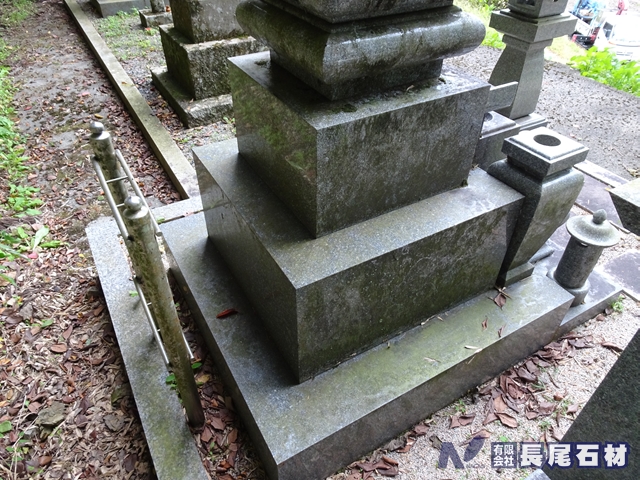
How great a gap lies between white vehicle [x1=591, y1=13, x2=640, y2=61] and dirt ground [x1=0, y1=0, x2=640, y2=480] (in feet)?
19.3

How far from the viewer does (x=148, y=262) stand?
6.26 ft

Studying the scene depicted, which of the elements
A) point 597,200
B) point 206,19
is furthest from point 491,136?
point 206,19

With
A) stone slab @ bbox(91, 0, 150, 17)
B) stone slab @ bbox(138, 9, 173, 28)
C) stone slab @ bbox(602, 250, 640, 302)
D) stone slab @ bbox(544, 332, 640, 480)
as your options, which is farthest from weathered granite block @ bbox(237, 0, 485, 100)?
stone slab @ bbox(91, 0, 150, 17)

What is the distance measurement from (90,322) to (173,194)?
1.79 metres

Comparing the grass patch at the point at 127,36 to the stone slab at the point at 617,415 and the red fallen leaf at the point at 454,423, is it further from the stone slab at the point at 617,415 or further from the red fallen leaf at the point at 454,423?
the stone slab at the point at 617,415

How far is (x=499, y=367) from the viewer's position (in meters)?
2.86

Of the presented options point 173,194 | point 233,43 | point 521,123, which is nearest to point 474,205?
point 521,123

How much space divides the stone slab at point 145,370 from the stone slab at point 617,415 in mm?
1878

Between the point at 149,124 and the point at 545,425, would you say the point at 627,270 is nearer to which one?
the point at 545,425

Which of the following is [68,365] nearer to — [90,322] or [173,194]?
[90,322]

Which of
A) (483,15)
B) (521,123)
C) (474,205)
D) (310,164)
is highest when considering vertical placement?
(310,164)

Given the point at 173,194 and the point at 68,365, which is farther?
the point at 173,194

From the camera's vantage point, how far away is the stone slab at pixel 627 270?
3.56 meters

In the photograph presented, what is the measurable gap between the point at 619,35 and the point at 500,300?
1270cm
